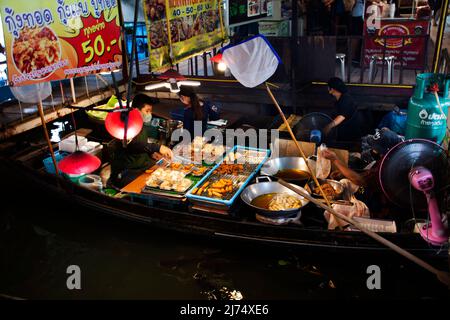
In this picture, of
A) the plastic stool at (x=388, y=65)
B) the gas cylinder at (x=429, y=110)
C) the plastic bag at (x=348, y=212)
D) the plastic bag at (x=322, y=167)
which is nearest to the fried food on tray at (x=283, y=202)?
the plastic bag at (x=348, y=212)

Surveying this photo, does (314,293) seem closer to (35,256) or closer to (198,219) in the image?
(198,219)

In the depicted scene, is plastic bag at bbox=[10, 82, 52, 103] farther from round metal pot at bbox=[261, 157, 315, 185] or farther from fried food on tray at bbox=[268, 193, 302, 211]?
fried food on tray at bbox=[268, 193, 302, 211]

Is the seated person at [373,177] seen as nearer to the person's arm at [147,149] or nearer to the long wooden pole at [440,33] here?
the person's arm at [147,149]

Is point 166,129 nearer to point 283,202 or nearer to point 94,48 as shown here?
point 94,48

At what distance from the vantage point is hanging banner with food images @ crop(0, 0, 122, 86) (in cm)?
512

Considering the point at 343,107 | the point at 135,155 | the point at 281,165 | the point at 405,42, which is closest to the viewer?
the point at 281,165

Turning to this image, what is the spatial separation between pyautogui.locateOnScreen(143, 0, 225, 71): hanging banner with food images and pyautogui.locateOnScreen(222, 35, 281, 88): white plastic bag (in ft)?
4.97

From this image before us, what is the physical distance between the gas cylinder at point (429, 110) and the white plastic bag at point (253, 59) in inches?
99.6

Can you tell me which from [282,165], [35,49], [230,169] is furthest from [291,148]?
[35,49]

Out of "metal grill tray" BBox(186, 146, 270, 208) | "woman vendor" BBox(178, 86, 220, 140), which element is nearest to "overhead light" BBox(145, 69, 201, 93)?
"woman vendor" BBox(178, 86, 220, 140)

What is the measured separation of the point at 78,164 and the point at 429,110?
5.32 m

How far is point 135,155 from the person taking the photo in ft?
24.0

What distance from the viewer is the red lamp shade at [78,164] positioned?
16.7ft

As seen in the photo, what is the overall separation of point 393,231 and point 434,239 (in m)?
1.19
